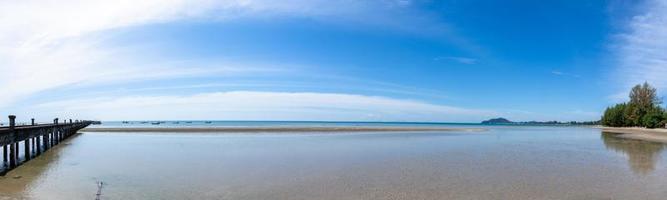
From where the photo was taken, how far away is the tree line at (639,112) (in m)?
93.8

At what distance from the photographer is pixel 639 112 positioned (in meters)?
104

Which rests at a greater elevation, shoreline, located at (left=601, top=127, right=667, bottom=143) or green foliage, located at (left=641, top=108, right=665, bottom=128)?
green foliage, located at (left=641, top=108, right=665, bottom=128)

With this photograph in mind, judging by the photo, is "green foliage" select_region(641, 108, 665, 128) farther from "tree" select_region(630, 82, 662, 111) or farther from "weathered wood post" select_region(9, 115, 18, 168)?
"weathered wood post" select_region(9, 115, 18, 168)

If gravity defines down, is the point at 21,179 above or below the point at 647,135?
above

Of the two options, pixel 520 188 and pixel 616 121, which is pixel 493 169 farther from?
pixel 616 121

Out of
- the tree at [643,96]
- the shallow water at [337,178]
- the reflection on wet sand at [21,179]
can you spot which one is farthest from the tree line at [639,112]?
the reflection on wet sand at [21,179]

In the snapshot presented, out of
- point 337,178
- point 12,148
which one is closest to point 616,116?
point 337,178

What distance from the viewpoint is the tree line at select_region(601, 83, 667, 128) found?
308 feet

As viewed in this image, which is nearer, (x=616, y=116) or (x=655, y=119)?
(x=655, y=119)

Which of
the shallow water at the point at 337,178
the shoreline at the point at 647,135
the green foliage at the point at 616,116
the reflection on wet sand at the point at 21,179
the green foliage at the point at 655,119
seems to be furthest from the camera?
the green foliage at the point at 616,116

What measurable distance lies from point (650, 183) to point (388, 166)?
10.00 meters

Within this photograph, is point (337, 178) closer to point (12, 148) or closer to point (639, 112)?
point (12, 148)

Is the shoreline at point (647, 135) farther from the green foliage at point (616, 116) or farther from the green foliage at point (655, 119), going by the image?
the green foliage at point (616, 116)

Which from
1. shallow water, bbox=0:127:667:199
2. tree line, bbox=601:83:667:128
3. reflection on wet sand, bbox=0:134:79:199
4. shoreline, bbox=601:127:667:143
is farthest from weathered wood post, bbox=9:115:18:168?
tree line, bbox=601:83:667:128
